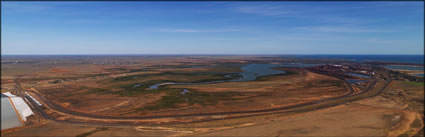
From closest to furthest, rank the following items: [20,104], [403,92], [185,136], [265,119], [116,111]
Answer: [185,136]
[265,119]
[116,111]
[20,104]
[403,92]

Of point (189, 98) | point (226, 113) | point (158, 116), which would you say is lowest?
point (158, 116)

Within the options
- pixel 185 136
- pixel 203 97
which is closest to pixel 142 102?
pixel 203 97

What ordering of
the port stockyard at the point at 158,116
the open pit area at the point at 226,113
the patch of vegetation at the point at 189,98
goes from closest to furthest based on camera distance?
1. the open pit area at the point at 226,113
2. the port stockyard at the point at 158,116
3. the patch of vegetation at the point at 189,98

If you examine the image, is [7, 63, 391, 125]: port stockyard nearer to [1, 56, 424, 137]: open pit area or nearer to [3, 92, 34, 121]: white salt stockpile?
[1, 56, 424, 137]: open pit area

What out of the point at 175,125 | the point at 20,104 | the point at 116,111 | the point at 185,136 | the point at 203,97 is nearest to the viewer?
the point at 185,136

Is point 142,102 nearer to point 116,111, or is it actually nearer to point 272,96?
point 116,111

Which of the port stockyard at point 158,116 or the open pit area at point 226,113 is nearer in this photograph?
the open pit area at point 226,113

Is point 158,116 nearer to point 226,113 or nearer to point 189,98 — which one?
point 226,113

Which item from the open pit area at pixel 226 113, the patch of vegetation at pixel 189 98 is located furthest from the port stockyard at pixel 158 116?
the patch of vegetation at pixel 189 98

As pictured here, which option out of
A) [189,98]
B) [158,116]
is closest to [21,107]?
[158,116]

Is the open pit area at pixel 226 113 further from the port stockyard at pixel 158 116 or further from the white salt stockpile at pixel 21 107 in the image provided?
the white salt stockpile at pixel 21 107

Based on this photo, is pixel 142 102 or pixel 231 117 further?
pixel 142 102
